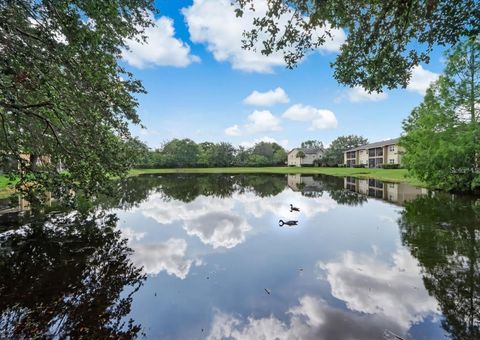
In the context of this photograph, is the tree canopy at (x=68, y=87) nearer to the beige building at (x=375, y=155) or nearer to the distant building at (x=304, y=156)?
the beige building at (x=375, y=155)

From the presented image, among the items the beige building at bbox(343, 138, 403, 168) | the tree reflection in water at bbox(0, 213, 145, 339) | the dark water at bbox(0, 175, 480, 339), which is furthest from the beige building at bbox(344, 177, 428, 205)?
the beige building at bbox(343, 138, 403, 168)

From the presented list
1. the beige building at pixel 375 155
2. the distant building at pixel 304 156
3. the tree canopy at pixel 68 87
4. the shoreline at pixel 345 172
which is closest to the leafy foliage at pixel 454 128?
the shoreline at pixel 345 172

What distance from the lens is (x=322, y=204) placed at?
18.5 metres

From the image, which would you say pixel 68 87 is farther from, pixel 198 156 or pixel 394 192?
pixel 198 156

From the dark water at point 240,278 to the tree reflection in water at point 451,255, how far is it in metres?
0.04

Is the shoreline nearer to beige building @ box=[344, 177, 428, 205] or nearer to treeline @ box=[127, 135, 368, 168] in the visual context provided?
beige building @ box=[344, 177, 428, 205]

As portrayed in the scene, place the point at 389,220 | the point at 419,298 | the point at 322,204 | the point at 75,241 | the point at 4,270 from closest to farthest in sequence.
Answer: the point at 419,298, the point at 4,270, the point at 75,241, the point at 389,220, the point at 322,204

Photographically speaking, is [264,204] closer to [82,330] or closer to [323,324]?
[323,324]

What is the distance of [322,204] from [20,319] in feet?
55.2

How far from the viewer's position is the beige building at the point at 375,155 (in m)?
67.2

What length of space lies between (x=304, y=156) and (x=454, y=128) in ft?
259

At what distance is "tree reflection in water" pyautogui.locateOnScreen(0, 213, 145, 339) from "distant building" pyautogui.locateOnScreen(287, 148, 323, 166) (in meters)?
92.8

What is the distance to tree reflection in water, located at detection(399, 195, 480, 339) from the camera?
5.34 m

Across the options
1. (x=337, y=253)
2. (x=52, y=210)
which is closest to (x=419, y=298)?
(x=337, y=253)
